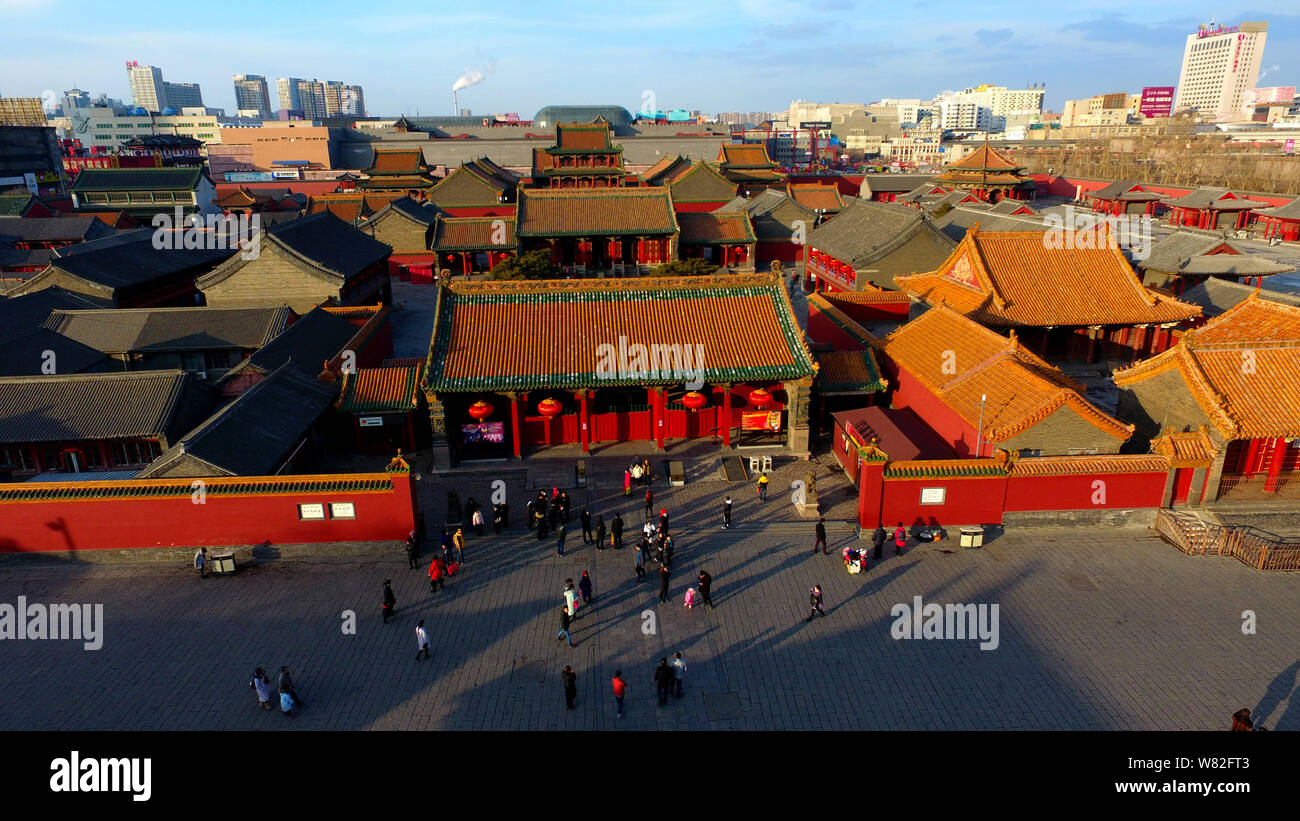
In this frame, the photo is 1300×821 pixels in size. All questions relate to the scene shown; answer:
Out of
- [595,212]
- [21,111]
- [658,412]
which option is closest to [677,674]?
[658,412]

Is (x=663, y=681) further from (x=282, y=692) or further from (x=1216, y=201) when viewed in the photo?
(x=1216, y=201)

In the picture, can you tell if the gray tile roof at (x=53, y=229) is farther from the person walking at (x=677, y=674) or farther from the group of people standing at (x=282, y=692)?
the person walking at (x=677, y=674)

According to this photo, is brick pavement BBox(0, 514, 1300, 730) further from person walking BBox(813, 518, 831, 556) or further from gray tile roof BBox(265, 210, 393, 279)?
gray tile roof BBox(265, 210, 393, 279)

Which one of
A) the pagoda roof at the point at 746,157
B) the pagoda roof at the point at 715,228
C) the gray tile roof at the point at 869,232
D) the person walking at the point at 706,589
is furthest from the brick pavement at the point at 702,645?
the pagoda roof at the point at 746,157

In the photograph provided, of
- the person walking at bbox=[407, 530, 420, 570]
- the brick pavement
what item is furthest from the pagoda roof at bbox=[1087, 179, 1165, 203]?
the person walking at bbox=[407, 530, 420, 570]

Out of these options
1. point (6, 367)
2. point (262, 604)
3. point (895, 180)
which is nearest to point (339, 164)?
point (895, 180)

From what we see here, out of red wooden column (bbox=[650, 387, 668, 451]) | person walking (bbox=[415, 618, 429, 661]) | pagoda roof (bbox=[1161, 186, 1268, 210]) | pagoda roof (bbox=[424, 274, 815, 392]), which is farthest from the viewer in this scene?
pagoda roof (bbox=[1161, 186, 1268, 210])

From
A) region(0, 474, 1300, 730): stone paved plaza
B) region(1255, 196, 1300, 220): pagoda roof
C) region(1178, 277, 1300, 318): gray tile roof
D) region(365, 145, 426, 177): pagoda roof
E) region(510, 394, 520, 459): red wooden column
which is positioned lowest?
region(0, 474, 1300, 730): stone paved plaza

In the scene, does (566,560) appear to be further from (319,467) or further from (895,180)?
(895,180)
